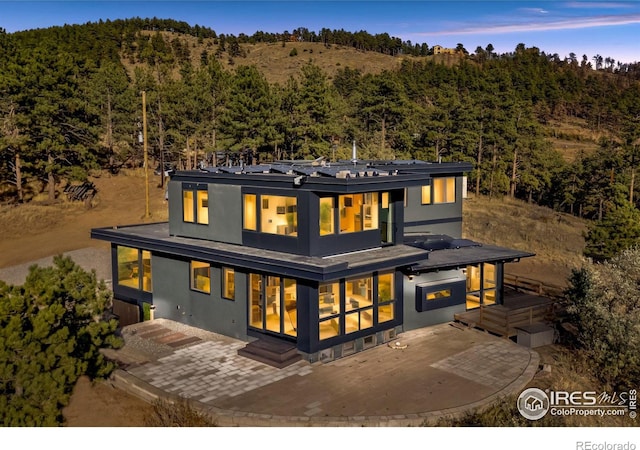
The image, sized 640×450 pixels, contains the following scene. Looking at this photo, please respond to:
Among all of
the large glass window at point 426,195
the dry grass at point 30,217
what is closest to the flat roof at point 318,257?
the large glass window at point 426,195

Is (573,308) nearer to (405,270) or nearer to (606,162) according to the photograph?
(405,270)

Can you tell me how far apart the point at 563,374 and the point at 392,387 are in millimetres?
4871

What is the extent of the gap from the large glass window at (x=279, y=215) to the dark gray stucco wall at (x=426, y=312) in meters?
4.30

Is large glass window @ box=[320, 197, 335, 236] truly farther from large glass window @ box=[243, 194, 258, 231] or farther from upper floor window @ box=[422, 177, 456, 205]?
upper floor window @ box=[422, 177, 456, 205]

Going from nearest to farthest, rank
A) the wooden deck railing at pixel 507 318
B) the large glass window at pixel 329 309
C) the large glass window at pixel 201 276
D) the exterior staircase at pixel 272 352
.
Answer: the exterior staircase at pixel 272 352 → the large glass window at pixel 329 309 → the wooden deck railing at pixel 507 318 → the large glass window at pixel 201 276

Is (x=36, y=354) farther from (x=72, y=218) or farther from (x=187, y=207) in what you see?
(x=72, y=218)

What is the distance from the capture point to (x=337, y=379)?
598 inches

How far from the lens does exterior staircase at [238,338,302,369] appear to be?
53.0 ft

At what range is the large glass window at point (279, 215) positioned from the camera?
695 inches

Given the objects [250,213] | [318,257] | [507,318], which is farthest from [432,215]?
[250,213]

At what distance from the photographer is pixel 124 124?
5500cm

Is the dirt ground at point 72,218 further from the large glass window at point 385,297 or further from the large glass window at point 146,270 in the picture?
the large glass window at point 385,297

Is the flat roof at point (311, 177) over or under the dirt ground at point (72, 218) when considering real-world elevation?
over
